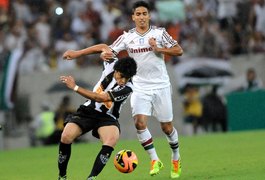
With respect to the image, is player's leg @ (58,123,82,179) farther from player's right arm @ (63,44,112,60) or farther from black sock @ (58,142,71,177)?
player's right arm @ (63,44,112,60)

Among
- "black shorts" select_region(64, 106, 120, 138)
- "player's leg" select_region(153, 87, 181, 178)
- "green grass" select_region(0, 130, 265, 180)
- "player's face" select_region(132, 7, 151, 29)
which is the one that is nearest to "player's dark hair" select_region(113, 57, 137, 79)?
"black shorts" select_region(64, 106, 120, 138)

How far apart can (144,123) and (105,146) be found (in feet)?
5.80

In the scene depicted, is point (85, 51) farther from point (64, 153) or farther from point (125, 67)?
point (64, 153)

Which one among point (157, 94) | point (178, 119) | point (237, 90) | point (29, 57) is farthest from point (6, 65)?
point (157, 94)

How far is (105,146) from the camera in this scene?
1140 cm

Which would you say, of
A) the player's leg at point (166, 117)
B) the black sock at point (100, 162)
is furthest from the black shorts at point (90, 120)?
the player's leg at point (166, 117)

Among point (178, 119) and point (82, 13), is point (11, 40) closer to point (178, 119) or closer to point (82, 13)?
point (82, 13)

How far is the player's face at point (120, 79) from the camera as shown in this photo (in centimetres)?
1157

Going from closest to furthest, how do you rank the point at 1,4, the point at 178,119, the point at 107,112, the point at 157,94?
the point at 107,112
the point at 157,94
the point at 1,4
the point at 178,119

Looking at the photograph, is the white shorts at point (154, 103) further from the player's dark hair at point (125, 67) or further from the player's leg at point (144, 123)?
the player's dark hair at point (125, 67)

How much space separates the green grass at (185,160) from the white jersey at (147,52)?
1434mm

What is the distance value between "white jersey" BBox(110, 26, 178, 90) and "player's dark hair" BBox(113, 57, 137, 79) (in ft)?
4.38

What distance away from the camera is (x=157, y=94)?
13.3 metres

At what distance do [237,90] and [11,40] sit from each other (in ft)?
23.1
